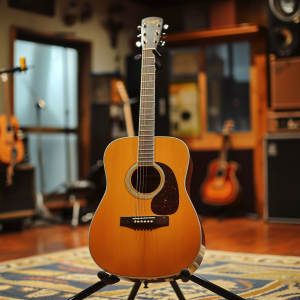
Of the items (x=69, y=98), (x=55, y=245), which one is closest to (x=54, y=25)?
(x=69, y=98)

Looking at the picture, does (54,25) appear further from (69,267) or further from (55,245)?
(69,267)

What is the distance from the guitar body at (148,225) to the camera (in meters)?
1.67

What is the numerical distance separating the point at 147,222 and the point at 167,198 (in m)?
0.11

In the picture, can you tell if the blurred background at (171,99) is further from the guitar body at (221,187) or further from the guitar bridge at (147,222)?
the guitar bridge at (147,222)

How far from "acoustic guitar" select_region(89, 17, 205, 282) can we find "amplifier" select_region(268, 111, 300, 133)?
116 inches

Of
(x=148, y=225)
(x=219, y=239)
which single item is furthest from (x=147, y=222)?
(x=219, y=239)

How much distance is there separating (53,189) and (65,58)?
1488 mm

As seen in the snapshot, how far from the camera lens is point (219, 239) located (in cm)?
376

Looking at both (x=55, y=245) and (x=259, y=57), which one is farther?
(x=259, y=57)

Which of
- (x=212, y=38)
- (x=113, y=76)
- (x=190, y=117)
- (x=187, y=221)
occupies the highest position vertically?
(x=212, y=38)

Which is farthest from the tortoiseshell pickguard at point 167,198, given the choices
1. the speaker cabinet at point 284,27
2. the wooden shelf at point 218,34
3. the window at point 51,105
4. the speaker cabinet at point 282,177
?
the wooden shelf at point 218,34

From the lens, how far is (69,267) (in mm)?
2791

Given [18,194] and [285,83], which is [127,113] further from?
[285,83]

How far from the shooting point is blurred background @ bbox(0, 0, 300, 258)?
455cm
